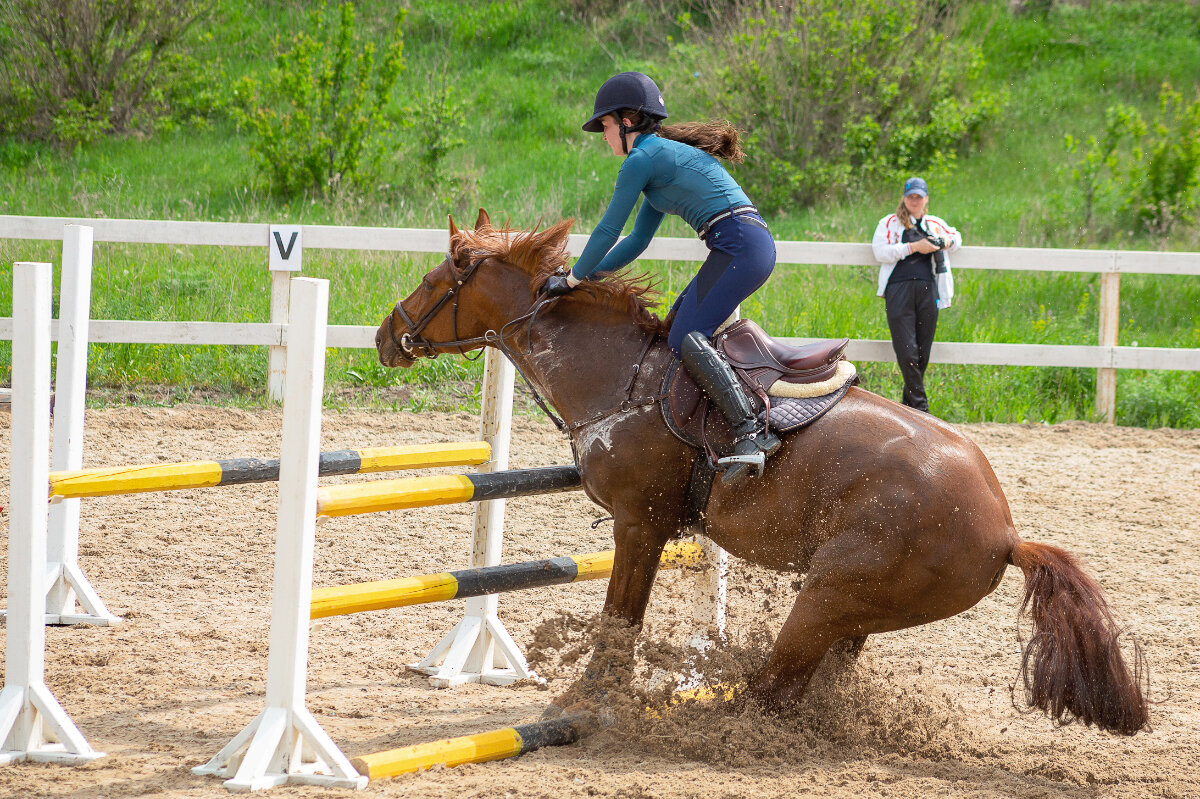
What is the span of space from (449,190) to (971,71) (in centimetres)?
877

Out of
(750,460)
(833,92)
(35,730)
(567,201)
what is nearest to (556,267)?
(750,460)

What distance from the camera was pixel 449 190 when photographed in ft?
49.1

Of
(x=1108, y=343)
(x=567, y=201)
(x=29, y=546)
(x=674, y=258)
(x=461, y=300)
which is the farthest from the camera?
(x=567, y=201)

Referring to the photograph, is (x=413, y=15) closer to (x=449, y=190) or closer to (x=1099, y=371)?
(x=449, y=190)

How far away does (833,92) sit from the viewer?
15.1m

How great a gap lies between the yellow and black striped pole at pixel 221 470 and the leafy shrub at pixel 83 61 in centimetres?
1435

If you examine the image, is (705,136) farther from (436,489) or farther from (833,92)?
(833,92)

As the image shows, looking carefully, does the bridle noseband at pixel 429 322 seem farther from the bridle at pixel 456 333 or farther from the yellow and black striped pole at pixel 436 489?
the yellow and black striped pole at pixel 436 489

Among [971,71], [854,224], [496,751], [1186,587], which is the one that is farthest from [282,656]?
[971,71]

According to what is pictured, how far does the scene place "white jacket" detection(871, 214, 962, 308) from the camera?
875cm

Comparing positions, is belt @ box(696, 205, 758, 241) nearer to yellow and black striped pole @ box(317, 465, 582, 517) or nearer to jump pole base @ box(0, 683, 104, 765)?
yellow and black striped pole @ box(317, 465, 582, 517)

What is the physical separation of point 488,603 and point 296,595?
1.51 metres

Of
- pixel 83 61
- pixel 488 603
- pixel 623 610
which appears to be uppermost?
pixel 83 61

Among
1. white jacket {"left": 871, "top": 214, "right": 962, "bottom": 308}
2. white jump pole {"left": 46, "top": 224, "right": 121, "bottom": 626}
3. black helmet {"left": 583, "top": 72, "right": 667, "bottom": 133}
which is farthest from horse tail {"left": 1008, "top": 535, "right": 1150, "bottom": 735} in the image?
white jacket {"left": 871, "top": 214, "right": 962, "bottom": 308}
